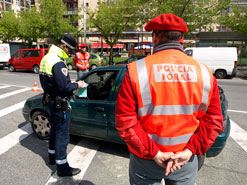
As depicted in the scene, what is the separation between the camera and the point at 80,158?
3.57m

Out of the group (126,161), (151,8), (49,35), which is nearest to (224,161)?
(126,161)

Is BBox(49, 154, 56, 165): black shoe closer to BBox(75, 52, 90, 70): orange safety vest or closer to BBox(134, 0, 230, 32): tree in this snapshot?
BBox(75, 52, 90, 70): orange safety vest

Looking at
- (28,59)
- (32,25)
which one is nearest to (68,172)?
(28,59)

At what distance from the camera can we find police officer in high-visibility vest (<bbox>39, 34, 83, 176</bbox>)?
8.90ft

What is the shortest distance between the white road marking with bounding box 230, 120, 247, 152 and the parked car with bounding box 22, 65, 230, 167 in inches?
41.3

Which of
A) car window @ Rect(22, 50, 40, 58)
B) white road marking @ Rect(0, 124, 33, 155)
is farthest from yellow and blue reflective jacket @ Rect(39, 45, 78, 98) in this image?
car window @ Rect(22, 50, 40, 58)

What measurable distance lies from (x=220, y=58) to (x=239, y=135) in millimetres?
10821

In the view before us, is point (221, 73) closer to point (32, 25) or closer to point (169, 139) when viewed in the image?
point (169, 139)

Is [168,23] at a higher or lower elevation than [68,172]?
higher

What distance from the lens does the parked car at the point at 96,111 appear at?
344cm

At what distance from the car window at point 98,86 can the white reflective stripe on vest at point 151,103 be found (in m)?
2.46

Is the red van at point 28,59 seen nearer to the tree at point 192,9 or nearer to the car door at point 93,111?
the tree at point 192,9

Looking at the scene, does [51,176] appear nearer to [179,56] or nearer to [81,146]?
[81,146]

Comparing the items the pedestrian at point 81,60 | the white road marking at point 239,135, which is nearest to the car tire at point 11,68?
the pedestrian at point 81,60
